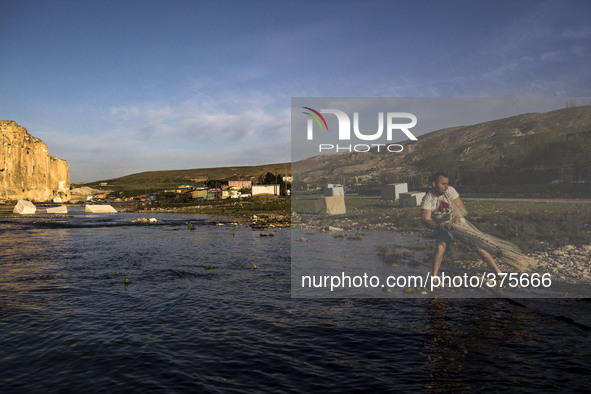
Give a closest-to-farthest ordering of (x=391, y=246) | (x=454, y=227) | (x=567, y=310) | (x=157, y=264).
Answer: (x=567, y=310) < (x=454, y=227) < (x=391, y=246) < (x=157, y=264)

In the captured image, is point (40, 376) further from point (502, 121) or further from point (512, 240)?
point (502, 121)

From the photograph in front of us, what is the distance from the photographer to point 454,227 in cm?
1477

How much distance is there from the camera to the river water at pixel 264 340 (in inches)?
326

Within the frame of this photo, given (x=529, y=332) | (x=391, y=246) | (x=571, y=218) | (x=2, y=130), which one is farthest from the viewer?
(x=2, y=130)

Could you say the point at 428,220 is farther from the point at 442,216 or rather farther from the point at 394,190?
the point at 394,190

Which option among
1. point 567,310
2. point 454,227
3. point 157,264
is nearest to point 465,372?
point 567,310

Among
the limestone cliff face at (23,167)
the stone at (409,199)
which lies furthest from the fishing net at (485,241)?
the limestone cliff face at (23,167)

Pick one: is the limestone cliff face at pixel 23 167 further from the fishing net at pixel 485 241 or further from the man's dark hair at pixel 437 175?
the fishing net at pixel 485 241

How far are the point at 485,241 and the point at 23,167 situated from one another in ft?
522

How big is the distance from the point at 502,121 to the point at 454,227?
249 inches

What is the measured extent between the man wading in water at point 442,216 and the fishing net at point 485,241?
0.11 metres

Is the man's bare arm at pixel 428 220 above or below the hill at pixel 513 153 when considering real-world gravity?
below

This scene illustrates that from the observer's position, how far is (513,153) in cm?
1761

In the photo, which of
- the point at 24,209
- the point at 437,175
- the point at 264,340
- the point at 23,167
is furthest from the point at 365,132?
the point at 23,167
